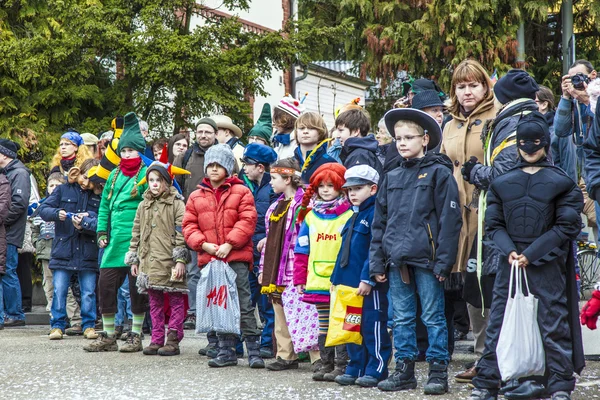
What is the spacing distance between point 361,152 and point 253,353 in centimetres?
197

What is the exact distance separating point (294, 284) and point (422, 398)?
190 centimetres

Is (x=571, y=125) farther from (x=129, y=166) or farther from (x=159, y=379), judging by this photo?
(x=129, y=166)

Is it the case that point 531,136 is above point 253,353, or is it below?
above

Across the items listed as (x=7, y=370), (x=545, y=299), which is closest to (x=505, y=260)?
(x=545, y=299)

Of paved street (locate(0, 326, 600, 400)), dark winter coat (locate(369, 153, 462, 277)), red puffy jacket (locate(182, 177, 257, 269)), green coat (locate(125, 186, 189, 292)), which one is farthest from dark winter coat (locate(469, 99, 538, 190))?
green coat (locate(125, 186, 189, 292))

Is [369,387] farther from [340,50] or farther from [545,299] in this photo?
[340,50]

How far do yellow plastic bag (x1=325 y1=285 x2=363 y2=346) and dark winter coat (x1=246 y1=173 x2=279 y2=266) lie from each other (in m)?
2.21

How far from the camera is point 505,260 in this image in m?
6.38

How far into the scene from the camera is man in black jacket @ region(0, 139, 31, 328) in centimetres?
1284

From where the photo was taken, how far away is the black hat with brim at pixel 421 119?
7.45 metres

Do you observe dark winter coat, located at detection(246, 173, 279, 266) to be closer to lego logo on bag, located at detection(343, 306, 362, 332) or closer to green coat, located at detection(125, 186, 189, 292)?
green coat, located at detection(125, 186, 189, 292)

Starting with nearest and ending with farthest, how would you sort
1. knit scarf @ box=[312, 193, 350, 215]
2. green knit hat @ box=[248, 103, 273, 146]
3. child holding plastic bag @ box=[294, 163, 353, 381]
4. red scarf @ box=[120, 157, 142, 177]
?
child holding plastic bag @ box=[294, 163, 353, 381] < knit scarf @ box=[312, 193, 350, 215] < red scarf @ box=[120, 157, 142, 177] < green knit hat @ box=[248, 103, 273, 146]

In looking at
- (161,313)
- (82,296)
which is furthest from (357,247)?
(82,296)

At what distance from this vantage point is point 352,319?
7504 millimetres
